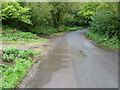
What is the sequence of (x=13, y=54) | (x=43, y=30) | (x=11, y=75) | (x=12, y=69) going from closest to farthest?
(x=11, y=75), (x=12, y=69), (x=13, y=54), (x=43, y=30)

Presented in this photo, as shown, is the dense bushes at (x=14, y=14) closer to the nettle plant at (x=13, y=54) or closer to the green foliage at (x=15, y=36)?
the green foliage at (x=15, y=36)

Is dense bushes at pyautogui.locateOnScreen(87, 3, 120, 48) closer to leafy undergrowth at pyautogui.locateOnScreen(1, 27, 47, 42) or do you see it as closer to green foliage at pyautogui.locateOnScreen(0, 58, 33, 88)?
leafy undergrowth at pyautogui.locateOnScreen(1, 27, 47, 42)

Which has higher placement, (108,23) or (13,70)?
(108,23)

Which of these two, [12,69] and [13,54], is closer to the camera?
[12,69]

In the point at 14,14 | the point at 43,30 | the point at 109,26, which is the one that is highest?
the point at 14,14

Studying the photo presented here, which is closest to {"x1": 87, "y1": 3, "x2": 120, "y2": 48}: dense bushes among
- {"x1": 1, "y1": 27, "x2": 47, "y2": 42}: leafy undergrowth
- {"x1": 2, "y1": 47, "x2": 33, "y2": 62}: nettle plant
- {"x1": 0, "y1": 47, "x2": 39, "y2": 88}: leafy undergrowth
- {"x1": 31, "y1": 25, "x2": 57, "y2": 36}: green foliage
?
{"x1": 1, "y1": 27, "x2": 47, "y2": 42}: leafy undergrowth

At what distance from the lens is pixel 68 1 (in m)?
19.1

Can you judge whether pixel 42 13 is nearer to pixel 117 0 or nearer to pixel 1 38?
pixel 1 38

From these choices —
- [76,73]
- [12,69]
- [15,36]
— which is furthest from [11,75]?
[15,36]

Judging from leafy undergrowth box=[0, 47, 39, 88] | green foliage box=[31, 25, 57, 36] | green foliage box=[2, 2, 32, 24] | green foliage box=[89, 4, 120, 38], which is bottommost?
green foliage box=[31, 25, 57, 36]

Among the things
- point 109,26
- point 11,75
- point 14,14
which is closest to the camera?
point 11,75

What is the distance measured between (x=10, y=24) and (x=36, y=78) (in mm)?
12091

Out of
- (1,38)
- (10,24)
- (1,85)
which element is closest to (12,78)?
(1,85)

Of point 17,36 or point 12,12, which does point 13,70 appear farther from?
point 12,12
